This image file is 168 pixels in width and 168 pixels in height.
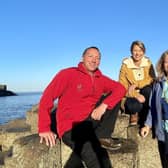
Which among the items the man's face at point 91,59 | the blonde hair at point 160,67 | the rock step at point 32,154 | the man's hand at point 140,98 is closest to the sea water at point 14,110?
the man's hand at point 140,98

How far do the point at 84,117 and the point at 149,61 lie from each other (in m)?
1.94

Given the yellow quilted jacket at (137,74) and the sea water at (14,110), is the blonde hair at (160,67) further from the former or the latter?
the sea water at (14,110)

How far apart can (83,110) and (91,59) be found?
0.73 metres

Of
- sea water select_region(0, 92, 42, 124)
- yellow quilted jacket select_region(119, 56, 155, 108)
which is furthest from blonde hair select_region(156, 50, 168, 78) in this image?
sea water select_region(0, 92, 42, 124)

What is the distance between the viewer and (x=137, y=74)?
6246mm

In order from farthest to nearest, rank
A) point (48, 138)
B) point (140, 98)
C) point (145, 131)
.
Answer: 1. point (140, 98)
2. point (145, 131)
3. point (48, 138)

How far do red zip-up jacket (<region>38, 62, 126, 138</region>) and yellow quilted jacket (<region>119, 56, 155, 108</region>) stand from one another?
99cm

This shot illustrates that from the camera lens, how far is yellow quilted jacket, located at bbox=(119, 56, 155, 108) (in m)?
6.23

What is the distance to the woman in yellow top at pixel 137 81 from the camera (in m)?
5.83

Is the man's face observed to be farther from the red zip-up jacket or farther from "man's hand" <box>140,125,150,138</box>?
"man's hand" <box>140,125,150,138</box>

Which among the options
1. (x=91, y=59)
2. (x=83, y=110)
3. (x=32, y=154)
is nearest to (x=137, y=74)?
(x=91, y=59)

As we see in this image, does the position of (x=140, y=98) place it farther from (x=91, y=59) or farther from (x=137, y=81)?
(x=91, y=59)

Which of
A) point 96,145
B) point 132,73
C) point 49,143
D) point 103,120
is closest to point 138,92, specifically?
point 132,73

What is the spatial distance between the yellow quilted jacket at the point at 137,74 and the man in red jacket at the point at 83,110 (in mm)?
829
